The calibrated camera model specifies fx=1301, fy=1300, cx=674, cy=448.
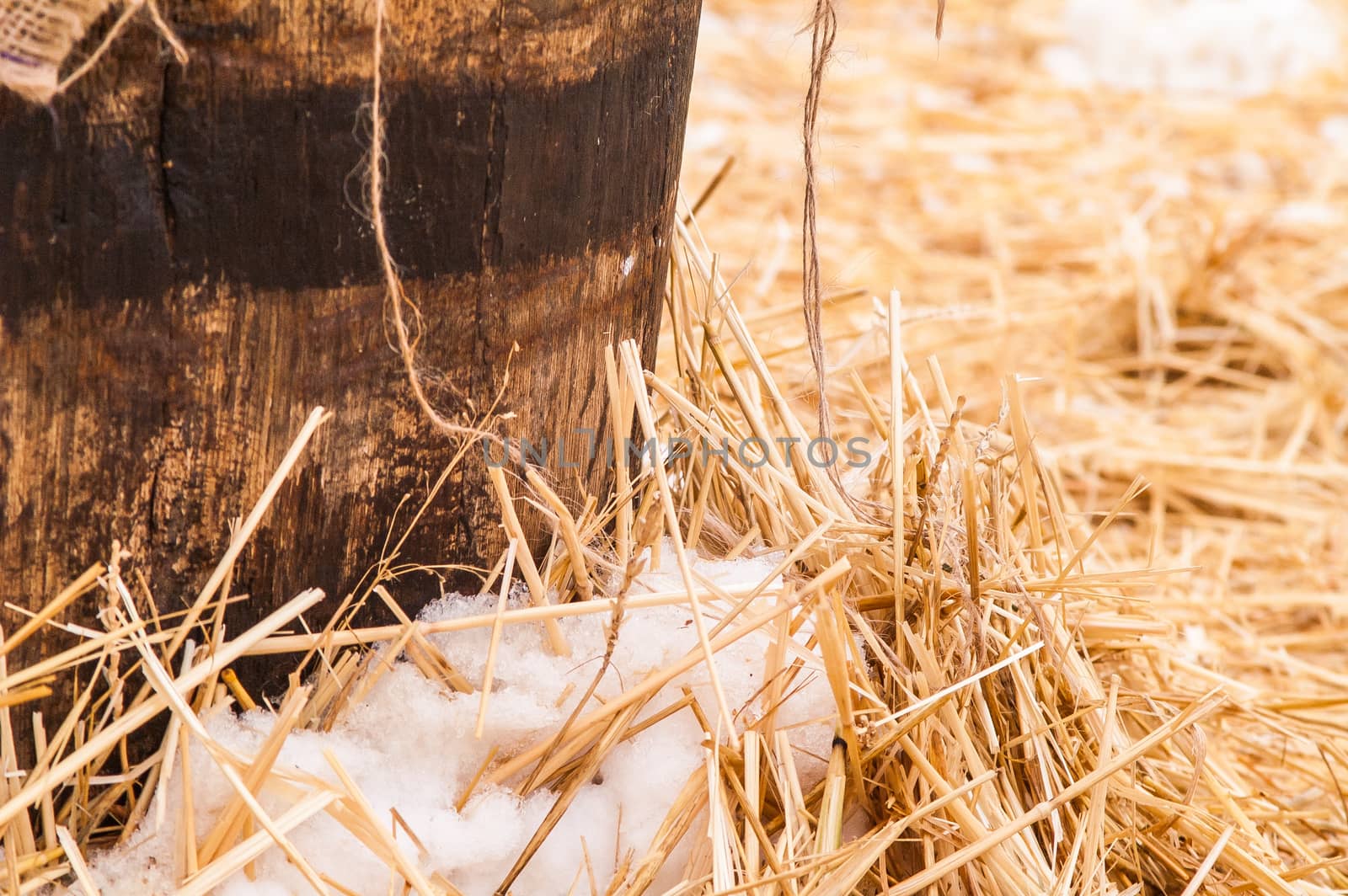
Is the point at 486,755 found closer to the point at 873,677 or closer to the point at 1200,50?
the point at 873,677

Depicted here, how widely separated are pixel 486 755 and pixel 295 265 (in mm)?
380

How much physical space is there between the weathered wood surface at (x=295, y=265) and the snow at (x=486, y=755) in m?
0.08

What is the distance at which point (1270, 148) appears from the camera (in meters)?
3.79

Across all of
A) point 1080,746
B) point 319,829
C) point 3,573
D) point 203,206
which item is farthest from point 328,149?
point 1080,746

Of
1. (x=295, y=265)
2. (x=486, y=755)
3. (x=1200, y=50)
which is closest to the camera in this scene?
(x=295, y=265)

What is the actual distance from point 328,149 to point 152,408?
0.21m

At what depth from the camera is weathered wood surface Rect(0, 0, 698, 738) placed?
2.60ft

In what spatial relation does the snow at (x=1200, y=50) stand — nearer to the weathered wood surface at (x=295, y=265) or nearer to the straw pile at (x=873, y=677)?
the straw pile at (x=873, y=677)

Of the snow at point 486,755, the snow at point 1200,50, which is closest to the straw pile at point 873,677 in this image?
the snow at point 486,755

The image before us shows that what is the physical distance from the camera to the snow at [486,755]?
89cm

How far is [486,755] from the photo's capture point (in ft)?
3.15

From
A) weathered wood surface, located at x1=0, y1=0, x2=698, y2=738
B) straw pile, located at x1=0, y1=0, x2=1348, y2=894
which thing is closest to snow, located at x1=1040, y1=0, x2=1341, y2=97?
straw pile, located at x1=0, y1=0, x2=1348, y2=894

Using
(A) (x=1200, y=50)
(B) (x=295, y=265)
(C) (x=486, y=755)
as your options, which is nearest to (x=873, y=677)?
(C) (x=486, y=755)

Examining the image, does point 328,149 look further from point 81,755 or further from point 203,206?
point 81,755
